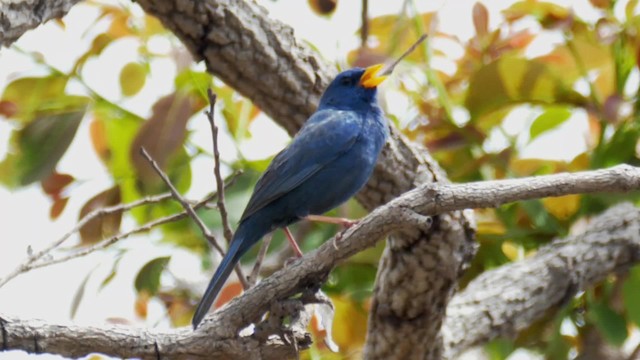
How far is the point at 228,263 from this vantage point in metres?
3.63

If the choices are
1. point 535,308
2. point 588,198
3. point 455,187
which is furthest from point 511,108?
point 455,187

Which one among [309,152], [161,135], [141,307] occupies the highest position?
[161,135]

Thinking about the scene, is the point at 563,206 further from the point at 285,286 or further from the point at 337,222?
the point at 285,286

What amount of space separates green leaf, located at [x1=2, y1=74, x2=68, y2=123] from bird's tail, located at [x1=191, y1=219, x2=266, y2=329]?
1185mm

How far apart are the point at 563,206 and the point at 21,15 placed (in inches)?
100

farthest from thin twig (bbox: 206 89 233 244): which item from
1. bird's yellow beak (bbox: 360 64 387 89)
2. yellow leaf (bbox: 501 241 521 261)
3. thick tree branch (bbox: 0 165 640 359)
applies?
yellow leaf (bbox: 501 241 521 261)

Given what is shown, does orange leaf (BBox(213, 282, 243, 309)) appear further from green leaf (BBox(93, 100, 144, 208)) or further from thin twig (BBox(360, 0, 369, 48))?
thin twig (BBox(360, 0, 369, 48))

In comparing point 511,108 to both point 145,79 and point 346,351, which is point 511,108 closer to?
point 346,351

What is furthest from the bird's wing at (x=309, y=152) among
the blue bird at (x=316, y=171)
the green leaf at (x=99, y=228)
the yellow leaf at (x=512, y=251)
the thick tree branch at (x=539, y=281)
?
the yellow leaf at (x=512, y=251)

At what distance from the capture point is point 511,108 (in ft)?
16.3

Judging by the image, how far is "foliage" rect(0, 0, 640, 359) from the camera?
457 cm

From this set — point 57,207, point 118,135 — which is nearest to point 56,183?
point 57,207

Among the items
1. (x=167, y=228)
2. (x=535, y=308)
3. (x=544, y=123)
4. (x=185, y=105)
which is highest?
(x=185, y=105)

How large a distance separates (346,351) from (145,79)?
1.42 metres
